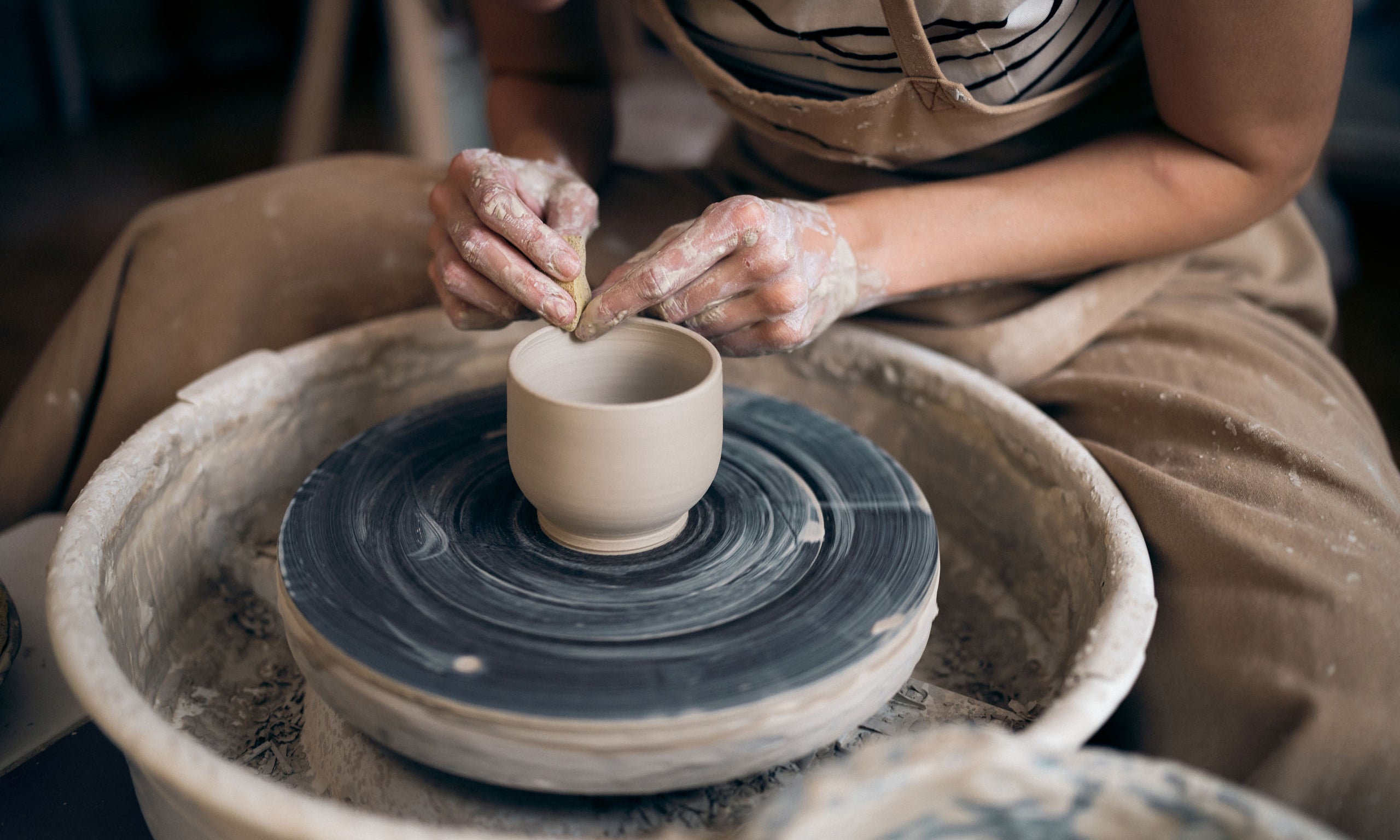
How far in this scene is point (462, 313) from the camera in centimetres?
116

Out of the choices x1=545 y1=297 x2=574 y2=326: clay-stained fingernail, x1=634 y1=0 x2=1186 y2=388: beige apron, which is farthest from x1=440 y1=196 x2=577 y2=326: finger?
x1=634 y1=0 x2=1186 y2=388: beige apron

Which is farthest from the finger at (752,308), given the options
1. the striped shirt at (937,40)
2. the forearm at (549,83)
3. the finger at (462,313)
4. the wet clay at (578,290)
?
the forearm at (549,83)

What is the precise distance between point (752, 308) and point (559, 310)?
0.73 feet

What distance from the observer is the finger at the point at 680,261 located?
101 centimetres

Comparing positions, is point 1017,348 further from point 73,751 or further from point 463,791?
point 73,751

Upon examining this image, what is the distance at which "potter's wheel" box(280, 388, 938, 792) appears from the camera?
0.80 metres

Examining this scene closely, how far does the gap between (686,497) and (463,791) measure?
36 centimetres

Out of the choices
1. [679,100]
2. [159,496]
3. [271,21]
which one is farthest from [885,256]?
[271,21]

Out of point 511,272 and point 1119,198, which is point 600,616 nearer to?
point 511,272

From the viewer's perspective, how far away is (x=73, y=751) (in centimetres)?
114

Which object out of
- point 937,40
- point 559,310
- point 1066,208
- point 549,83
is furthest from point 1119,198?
point 549,83

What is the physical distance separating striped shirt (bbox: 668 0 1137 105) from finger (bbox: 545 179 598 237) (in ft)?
1.02

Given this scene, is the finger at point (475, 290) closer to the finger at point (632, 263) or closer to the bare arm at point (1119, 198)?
the finger at point (632, 263)

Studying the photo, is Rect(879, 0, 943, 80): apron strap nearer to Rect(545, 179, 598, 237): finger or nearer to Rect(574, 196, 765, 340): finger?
Rect(574, 196, 765, 340): finger
